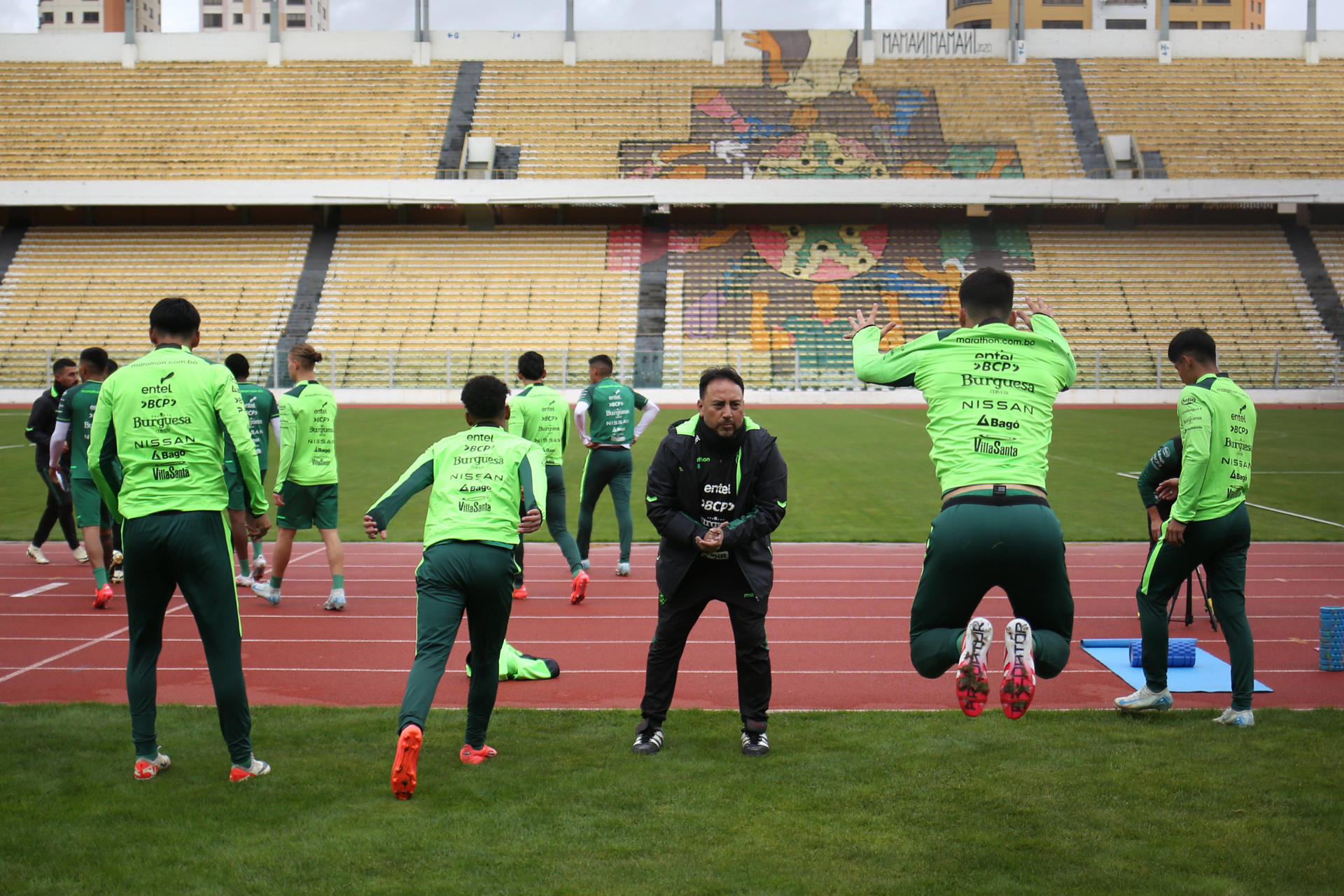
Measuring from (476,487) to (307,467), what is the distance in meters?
4.10

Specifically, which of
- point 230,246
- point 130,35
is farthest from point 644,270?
point 130,35

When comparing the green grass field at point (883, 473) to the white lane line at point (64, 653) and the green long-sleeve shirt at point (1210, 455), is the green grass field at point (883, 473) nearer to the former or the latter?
the white lane line at point (64, 653)

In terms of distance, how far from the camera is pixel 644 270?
36.7 m

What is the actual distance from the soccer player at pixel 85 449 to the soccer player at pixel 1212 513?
7.44m

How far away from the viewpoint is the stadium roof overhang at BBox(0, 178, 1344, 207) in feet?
118

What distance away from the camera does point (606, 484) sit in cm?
980

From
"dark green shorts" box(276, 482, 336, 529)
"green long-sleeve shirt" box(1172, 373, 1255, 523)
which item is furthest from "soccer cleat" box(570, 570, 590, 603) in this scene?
"green long-sleeve shirt" box(1172, 373, 1255, 523)

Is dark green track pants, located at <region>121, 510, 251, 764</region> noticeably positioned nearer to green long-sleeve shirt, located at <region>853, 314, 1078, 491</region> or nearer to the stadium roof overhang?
green long-sleeve shirt, located at <region>853, 314, 1078, 491</region>

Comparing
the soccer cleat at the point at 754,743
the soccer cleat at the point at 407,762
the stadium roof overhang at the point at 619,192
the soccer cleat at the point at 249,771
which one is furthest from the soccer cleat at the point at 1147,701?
the stadium roof overhang at the point at 619,192

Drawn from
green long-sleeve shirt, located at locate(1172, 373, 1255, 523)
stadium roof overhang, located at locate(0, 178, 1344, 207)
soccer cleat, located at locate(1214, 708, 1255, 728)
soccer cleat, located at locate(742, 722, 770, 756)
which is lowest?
soccer cleat, located at locate(742, 722, 770, 756)

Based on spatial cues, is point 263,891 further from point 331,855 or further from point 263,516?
point 263,516

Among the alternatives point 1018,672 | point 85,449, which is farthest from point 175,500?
point 85,449

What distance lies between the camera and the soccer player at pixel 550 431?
8.88 metres

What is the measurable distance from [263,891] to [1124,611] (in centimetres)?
700
